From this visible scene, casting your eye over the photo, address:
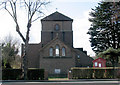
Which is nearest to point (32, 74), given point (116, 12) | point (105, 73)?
point (105, 73)

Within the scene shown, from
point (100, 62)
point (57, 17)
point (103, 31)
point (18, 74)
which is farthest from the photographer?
point (57, 17)

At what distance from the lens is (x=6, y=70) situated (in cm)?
2898

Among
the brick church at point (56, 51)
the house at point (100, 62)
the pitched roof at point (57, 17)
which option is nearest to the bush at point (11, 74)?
the brick church at point (56, 51)

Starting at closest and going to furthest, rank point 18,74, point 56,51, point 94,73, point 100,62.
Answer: point 18,74, point 94,73, point 100,62, point 56,51

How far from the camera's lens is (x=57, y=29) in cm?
5166

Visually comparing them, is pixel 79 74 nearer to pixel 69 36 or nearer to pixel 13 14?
pixel 13 14

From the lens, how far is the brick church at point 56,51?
43281 mm

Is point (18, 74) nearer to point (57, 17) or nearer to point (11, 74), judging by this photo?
point (11, 74)

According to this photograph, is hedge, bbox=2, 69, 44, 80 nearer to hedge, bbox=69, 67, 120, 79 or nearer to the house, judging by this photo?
hedge, bbox=69, 67, 120, 79

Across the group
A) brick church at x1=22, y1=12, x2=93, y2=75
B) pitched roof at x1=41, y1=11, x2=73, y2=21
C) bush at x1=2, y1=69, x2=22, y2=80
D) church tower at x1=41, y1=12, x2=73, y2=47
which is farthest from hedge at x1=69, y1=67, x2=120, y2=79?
pitched roof at x1=41, y1=11, x2=73, y2=21

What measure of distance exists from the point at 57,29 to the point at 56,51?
31.3 feet

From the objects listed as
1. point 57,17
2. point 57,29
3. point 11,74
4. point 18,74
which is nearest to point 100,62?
point 18,74

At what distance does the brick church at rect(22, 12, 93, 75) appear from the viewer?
4328 cm

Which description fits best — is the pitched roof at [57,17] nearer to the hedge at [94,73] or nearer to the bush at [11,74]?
the hedge at [94,73]
